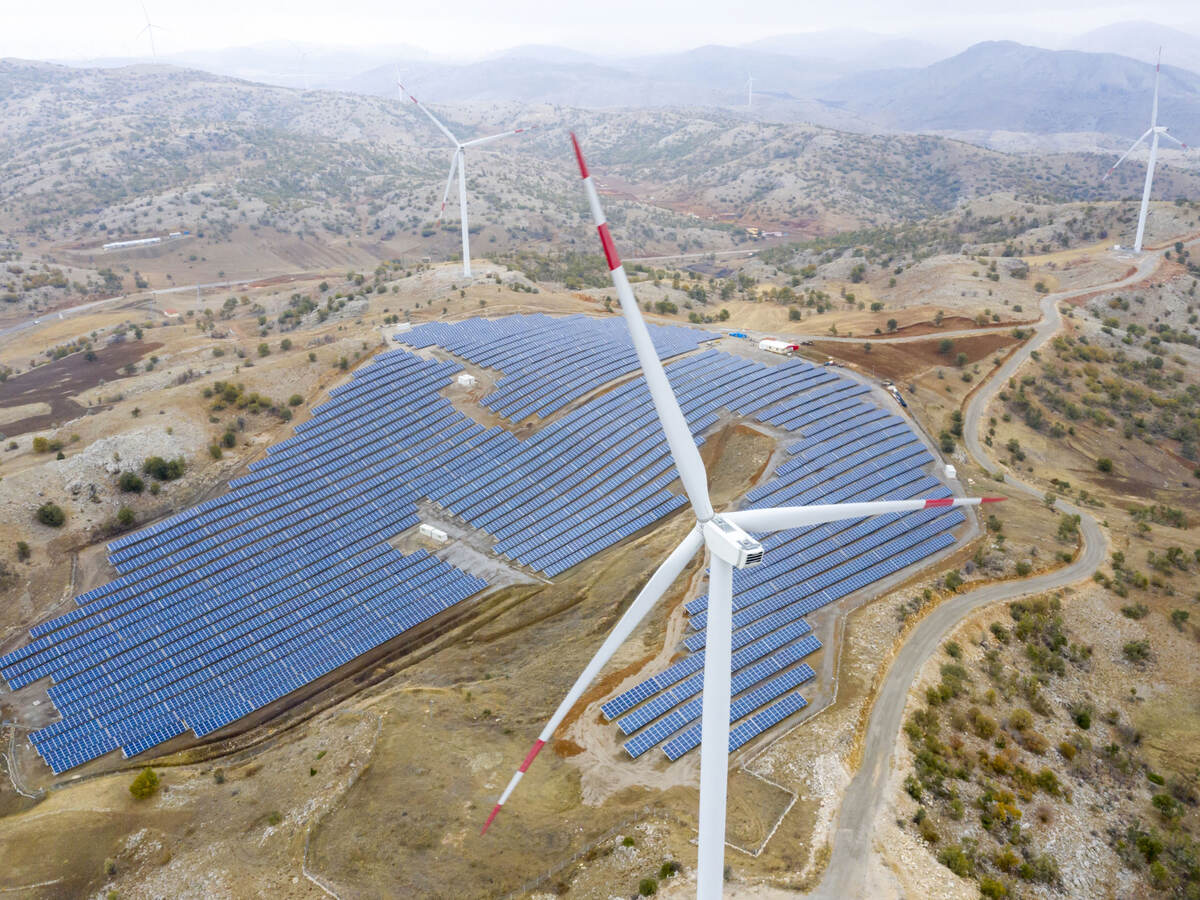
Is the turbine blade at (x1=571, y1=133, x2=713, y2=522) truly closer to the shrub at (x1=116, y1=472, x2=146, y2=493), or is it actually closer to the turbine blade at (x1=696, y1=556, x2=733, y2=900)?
the turbine blade at (x1=696, y1=556, x2=733, y2=900)

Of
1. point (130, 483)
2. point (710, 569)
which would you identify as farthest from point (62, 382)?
point (710, 569)

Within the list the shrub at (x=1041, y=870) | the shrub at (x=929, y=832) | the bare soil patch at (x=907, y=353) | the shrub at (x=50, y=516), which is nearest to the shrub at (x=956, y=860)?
the shrub at (x=929, y=832)

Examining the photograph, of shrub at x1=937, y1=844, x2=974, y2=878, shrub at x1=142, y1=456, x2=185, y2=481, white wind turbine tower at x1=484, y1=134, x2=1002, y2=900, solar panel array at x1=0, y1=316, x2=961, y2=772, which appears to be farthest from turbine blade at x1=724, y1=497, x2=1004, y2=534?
shrub at x1=142, y1=456, x2=185, y2=481

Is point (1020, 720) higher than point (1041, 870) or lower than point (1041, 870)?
higher

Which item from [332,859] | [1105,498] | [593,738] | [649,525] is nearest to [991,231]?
[1105,498]

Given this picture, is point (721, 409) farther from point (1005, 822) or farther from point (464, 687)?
point (1005, 822)

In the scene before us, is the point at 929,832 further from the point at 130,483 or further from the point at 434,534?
the point at 130,483
